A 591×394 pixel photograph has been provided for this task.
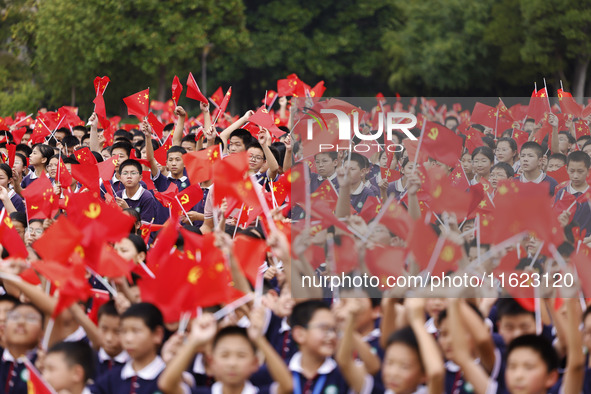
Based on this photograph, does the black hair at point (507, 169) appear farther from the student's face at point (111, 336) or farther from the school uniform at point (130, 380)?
the school uniform at point (130, 380)

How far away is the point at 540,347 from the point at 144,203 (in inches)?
196

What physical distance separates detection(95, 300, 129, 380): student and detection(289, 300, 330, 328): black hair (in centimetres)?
95

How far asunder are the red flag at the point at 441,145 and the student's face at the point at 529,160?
70cm

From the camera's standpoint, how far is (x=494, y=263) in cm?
550

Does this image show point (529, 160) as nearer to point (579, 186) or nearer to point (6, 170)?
point (579, 186)

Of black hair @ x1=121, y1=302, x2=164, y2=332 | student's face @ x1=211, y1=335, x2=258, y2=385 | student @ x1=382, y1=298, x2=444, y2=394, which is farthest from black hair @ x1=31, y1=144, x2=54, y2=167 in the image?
student @ x1=382, y1=298, x2=444, y2=394

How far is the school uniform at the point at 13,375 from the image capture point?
5008 mm

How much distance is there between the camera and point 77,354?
4664mm

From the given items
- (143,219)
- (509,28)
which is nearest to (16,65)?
(509,28)

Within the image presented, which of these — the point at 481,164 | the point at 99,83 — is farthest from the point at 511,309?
the point at 99,83

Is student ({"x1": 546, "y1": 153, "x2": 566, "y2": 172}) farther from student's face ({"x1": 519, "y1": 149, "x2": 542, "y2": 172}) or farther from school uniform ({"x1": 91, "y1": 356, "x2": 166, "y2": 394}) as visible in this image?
school uniform ({"x1": 91, "y1": 356, "x2": 166, "y2": 394})

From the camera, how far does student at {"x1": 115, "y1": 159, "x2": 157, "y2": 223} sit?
857cm

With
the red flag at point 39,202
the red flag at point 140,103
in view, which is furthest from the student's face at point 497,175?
the red flag at point 140,103

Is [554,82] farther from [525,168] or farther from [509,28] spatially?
[525,168]
